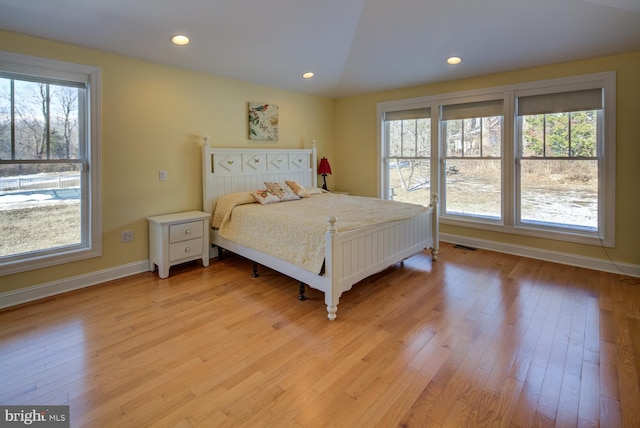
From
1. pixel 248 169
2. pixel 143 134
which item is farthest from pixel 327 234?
pixel 143 134

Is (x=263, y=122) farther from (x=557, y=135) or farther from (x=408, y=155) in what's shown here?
(x=557, y=135)

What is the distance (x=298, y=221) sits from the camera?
10.1 feet

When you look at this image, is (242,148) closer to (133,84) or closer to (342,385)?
(133,84)

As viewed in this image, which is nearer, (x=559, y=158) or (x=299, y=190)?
(x=559, y=158)

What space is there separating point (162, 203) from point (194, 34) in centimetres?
185

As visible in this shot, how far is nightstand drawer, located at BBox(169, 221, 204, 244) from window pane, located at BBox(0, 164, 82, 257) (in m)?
0.88

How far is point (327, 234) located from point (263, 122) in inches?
110

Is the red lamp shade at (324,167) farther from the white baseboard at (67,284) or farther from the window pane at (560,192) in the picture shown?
the white baseboard at (67,284)

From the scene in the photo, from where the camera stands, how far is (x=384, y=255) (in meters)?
3.28

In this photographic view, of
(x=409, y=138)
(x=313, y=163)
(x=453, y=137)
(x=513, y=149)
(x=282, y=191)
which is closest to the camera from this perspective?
(x=513, y=149)

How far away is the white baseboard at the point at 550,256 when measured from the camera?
3.60m

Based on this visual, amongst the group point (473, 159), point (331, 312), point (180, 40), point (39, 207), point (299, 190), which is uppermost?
point (180, 40)

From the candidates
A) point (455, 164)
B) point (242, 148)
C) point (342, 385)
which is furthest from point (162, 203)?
point (455, 164)

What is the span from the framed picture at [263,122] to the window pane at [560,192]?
11.2 ft
